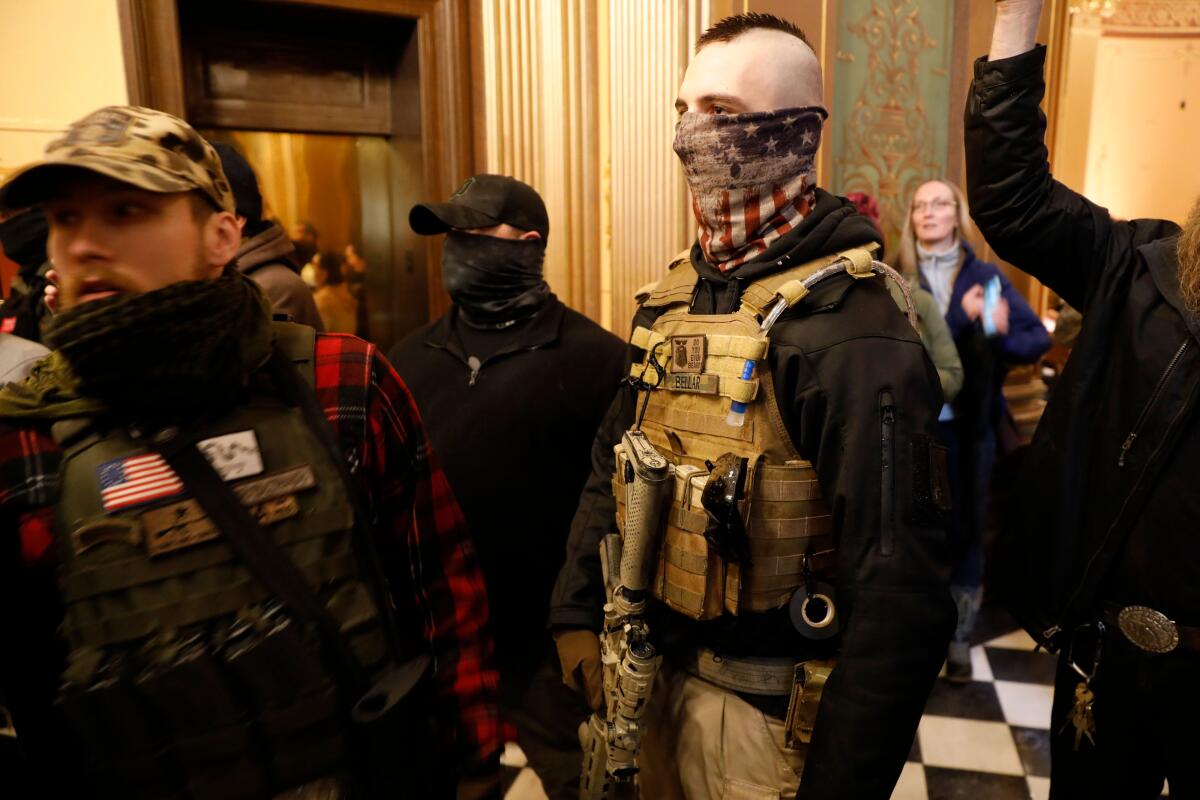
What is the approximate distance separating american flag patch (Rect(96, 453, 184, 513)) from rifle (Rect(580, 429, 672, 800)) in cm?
69

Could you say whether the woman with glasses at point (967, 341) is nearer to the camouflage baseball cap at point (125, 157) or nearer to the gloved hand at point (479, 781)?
the gloved hand at point (479, 781)

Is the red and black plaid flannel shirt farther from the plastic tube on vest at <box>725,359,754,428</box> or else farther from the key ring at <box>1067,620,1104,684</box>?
the key ring at <box>1067,620,1104,684</box>

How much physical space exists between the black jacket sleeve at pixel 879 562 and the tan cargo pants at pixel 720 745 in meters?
0.14

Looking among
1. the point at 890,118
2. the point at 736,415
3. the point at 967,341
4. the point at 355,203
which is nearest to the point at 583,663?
the point at 736,415

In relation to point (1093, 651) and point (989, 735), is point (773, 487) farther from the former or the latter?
point (989, 735)

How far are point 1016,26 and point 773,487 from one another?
2.95ft

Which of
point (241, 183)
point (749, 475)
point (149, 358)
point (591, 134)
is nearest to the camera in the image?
point (149, 358)

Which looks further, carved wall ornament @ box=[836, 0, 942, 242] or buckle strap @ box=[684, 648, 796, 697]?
carved wall ornament @ box=[836, 0, 942, 242]

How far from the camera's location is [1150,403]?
1.37 metres

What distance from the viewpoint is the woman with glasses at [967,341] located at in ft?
9.72

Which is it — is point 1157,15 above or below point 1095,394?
above

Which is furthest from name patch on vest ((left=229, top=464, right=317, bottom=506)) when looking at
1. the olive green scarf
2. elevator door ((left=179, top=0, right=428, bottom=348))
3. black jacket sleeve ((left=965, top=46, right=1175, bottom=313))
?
elevator door ((left=179, top=0, right=428, bottom=348))

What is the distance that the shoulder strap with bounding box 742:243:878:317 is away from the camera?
4.08ft

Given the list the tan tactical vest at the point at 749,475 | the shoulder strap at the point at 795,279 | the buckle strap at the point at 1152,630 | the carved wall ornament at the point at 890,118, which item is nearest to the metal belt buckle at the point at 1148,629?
the buckle strap at the point at 1152,630
